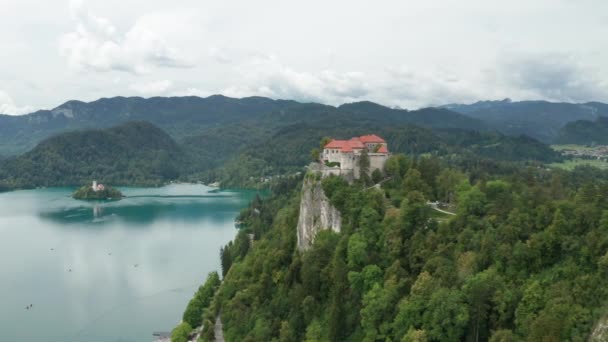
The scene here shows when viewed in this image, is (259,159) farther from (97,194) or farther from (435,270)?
(435,270)

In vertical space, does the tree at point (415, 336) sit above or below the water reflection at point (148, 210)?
above

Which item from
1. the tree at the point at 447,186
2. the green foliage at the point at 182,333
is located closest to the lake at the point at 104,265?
the green foliage at the point at 182,333

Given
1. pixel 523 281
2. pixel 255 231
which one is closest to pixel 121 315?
pixel 255 231

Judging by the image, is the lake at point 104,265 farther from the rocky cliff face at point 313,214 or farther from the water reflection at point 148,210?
the rocky cliff face at point 313,214

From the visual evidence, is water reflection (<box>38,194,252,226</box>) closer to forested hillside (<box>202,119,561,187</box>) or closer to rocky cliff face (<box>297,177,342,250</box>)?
forested hillside (<box>202,119,561,187</box>)

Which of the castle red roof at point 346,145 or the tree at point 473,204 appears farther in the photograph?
the castle red roof at point 346,145

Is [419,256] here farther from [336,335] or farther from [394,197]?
[394,197]

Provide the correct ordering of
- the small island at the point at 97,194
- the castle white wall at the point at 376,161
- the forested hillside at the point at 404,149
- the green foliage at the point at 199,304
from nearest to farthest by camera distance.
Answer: the castle white wall at the point at 376,161 < the green foliage at the point at 199,304 < the small island at the point at 97,194 < the forested hillside at the point at 404,149
